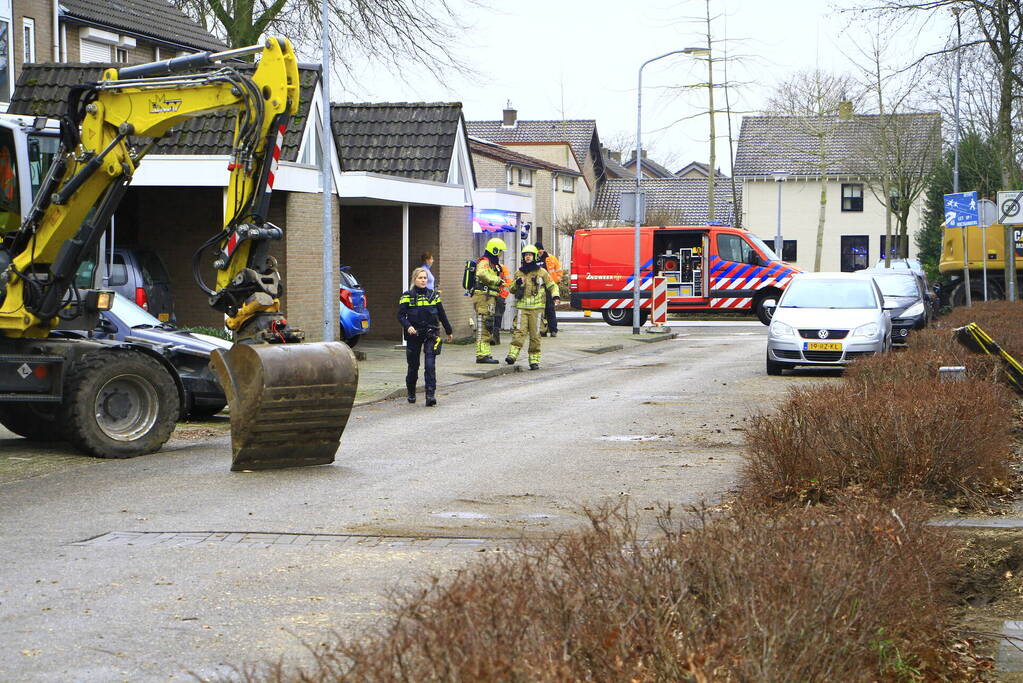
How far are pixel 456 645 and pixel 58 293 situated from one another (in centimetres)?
969

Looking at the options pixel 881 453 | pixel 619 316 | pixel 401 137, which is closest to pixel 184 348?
pixel 881 453

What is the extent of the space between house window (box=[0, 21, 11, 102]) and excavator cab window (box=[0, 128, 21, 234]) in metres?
18.7

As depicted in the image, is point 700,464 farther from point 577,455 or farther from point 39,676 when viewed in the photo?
point 39,676

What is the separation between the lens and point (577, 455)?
11.9 metres

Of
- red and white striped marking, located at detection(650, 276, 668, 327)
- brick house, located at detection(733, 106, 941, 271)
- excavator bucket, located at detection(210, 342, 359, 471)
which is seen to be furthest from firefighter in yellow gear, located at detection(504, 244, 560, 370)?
brick house, located at detection(733, 106, 941, 271)

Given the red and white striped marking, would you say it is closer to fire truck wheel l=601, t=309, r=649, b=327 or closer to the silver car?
fire truck wheel l=601, t=309, r=649, b=327

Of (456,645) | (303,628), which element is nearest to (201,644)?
(303,628)

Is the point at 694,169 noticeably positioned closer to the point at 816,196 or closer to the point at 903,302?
the point at 816,196

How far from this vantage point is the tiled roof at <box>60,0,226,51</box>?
113ft

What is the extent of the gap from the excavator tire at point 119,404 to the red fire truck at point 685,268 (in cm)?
2596

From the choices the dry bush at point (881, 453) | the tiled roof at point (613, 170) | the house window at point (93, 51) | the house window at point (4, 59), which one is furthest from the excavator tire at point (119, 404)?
the tiled roof at point (613, 170)

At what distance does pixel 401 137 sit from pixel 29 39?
9564 millimetres

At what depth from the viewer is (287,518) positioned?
8.85 meters

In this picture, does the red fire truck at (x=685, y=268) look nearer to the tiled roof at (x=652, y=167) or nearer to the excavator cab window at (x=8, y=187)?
the excavator cab window at (x=8, y=187)
